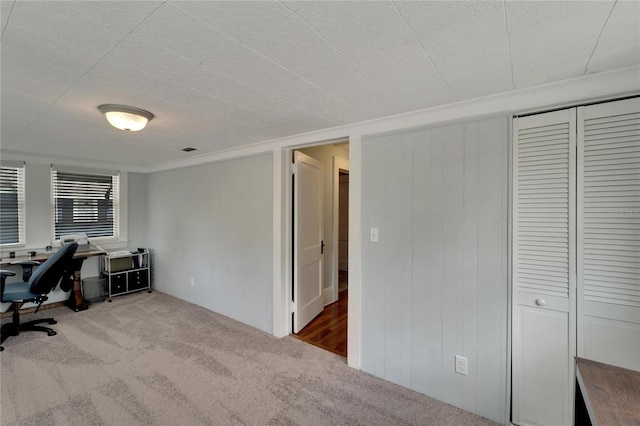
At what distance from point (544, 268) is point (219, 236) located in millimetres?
3390

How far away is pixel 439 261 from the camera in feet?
6.99

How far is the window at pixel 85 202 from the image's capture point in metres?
4.21

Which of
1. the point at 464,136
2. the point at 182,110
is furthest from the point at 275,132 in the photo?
the point at 464,136

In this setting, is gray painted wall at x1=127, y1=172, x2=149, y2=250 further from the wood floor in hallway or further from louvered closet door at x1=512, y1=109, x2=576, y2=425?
louvered closet door at x1=512, y1=109, x2=576, y2=425

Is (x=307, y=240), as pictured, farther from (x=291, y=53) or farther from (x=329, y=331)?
(x=291, y=53)

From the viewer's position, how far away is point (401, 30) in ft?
3.93

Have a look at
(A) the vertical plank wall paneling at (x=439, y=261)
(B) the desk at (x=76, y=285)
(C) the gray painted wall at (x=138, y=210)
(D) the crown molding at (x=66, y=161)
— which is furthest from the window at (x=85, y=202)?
(A) the vertical plank wall paneling at (x=439, y=261)

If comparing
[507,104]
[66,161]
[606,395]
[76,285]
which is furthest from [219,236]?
[606,395]

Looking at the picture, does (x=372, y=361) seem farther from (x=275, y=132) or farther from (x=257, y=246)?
(x=275, y=132)

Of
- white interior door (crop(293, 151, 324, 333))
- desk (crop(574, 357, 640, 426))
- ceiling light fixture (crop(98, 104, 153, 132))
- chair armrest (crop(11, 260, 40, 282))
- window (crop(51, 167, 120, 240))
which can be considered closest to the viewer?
desk (crop(574, 357, 640, 426))

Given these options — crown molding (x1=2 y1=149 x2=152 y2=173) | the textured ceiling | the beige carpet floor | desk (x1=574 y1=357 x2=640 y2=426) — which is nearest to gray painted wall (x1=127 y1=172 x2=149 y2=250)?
crown molding (x1=2 y1=149 x2=152 y2=173)

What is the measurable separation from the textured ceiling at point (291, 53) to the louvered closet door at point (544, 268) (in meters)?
0.37

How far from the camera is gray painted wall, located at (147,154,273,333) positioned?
3.35 metres

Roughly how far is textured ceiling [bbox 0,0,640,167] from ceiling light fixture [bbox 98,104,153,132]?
9cm
